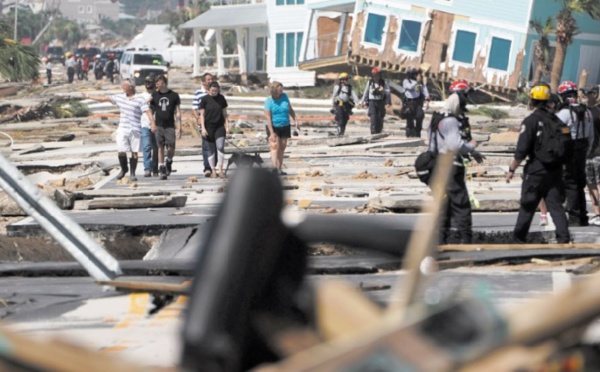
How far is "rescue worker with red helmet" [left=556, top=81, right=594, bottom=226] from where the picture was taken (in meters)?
13.2

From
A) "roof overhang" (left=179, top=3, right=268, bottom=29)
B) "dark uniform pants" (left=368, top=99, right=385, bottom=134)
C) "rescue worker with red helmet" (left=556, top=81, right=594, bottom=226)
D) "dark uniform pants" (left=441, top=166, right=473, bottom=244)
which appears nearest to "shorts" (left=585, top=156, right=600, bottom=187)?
"rescue worker with red helmet" (left=556, top=81, right=594, bottom=226)

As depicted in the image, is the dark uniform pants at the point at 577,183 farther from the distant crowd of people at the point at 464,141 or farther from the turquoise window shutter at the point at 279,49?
the turquoise window shutter at the point at 279,49

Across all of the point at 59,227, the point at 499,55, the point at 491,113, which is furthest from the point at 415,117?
the point at 499,55

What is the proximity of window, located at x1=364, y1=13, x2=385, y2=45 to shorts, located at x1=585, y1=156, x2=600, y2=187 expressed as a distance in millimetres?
34502

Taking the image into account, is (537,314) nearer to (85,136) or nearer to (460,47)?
(85,136)

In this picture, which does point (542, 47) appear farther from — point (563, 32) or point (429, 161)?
point (429, 161)

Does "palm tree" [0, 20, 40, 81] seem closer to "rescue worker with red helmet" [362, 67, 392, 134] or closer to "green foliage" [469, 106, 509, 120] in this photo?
"rescue worker with red helmet" [362, 67, 392, 134]

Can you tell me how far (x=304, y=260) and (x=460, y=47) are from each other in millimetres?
45072

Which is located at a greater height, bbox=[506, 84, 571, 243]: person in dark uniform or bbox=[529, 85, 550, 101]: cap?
bbox=[529, 85, 550, 101]: cap

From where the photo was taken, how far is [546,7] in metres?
48.9

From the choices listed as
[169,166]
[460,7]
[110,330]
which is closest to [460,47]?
[460,7]

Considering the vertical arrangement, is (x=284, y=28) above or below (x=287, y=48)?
above

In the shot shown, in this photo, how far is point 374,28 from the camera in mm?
48750

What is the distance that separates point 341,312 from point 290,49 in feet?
184
